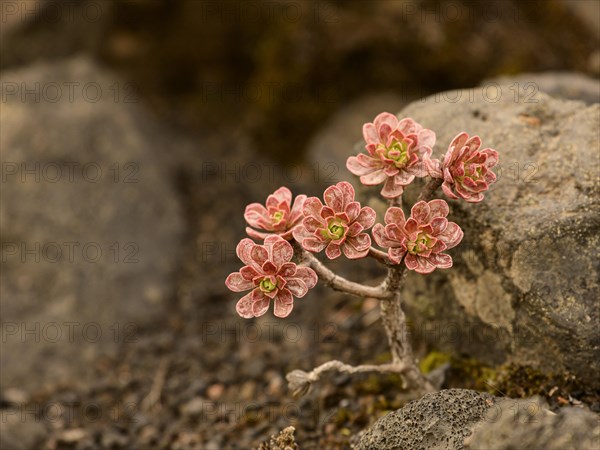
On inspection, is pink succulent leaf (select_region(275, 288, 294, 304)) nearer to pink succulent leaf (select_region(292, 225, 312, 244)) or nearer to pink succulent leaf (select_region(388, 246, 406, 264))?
pink succulent leaf (select_region(292, 225, 312, 244))

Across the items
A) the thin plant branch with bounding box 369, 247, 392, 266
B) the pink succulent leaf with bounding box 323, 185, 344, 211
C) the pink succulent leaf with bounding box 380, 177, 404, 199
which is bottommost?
the thin plant branch with bounding box 369, 247, 392, 266

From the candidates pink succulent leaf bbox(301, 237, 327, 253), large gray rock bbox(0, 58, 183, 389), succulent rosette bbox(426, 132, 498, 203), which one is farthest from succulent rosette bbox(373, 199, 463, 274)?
large gray rock bbox(0, 58, 183, 389)

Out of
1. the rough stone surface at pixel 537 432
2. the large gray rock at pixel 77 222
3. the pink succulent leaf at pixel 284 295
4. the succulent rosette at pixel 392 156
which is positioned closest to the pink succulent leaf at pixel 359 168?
the succulent rosette at pixel 392 156

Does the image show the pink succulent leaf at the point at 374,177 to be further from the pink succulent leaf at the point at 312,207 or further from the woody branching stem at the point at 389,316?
the pink succulent leaf at the point at 312,207

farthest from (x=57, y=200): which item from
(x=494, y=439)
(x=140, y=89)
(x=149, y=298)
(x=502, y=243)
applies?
(x=494, y=439)

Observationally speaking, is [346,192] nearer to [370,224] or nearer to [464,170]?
[370,224]

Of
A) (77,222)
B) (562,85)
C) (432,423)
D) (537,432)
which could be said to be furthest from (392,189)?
(77,222)
